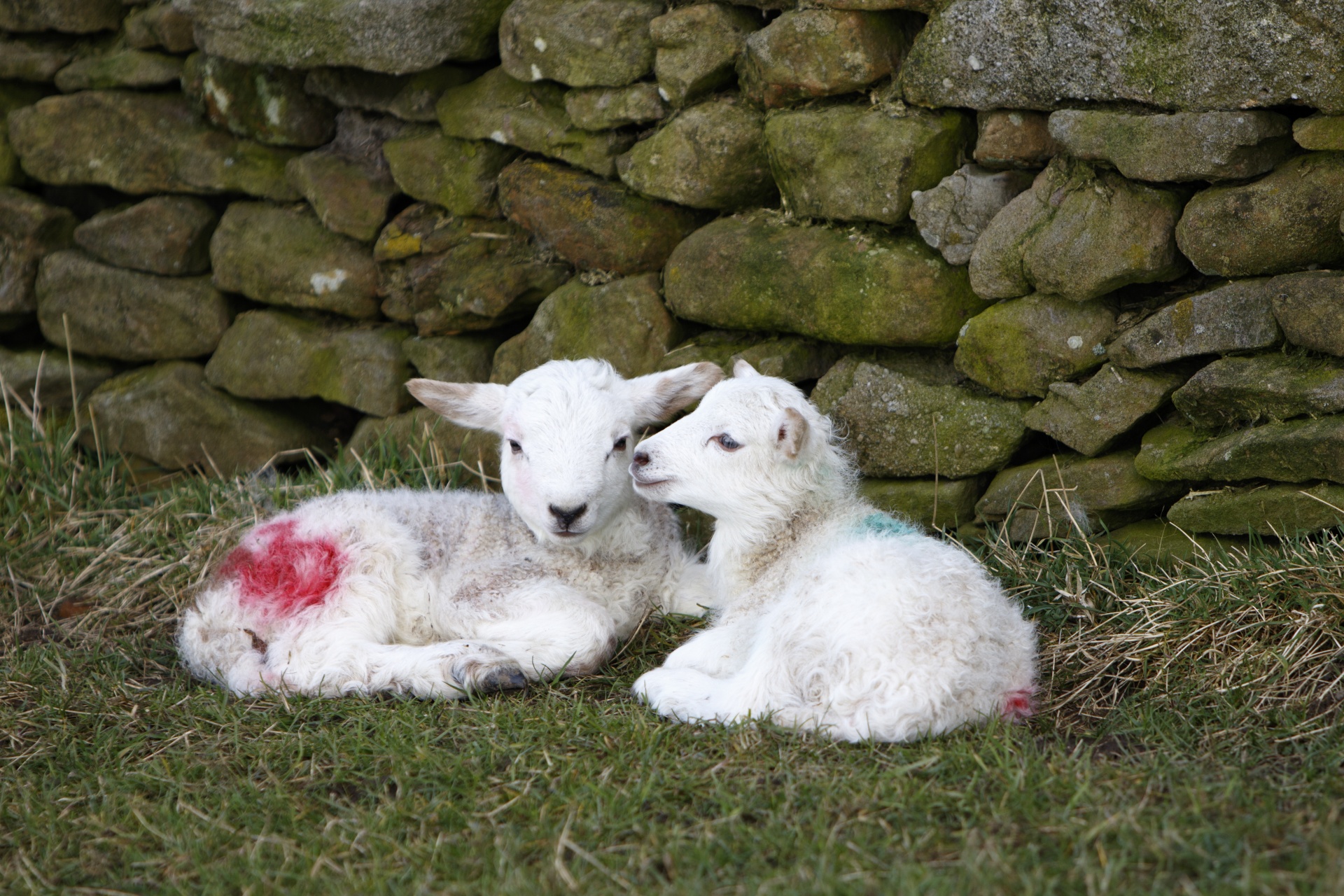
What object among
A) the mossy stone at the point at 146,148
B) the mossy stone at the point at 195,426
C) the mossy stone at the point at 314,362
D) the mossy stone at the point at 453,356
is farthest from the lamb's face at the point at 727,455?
the mossy stone at the point at 146,148

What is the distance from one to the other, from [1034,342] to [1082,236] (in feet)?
1.41

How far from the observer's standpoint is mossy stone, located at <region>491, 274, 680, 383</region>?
5.24 metres

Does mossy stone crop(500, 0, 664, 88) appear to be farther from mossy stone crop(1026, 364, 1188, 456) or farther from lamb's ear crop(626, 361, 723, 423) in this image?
mossy stone crop(1026, 364, 1188, 456)

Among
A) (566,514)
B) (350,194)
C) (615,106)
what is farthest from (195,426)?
(566,514)

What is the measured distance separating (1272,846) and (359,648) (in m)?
2.95

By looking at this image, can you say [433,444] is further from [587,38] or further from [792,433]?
[792,433]

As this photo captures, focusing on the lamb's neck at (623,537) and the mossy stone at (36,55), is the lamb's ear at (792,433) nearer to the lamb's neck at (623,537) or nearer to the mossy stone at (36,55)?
the lamb's neck at (623,537)

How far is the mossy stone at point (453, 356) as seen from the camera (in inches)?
228

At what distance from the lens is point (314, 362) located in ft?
20.0

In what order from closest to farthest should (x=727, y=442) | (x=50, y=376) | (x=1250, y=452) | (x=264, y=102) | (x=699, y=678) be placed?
(x=699, y=678) → (x=1250, y=452) → (x=727, y=442) → (x=264, y=102) → (x=50, y=376)

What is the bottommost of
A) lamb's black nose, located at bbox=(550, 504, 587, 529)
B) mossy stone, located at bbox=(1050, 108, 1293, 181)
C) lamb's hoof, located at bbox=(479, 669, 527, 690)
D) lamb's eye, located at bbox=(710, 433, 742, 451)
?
lamb's hoof, located at bbox=(479, 669, 527, 690)

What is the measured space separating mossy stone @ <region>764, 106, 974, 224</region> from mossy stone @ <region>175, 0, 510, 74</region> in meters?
1.58

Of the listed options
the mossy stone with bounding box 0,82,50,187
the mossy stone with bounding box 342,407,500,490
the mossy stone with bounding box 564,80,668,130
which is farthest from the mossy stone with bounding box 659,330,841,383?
the mossy stone with bounding box 0,82,50,187

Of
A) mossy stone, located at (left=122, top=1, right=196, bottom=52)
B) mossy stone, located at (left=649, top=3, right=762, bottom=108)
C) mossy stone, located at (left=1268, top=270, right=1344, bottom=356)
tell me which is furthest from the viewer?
mossy stone, located at (left=122, top=1, right=196, bottom=52)
